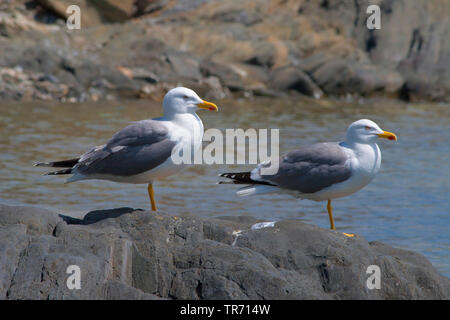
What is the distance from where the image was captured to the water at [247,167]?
10.2 metres

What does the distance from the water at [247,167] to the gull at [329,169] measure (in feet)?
Answer: 5.14

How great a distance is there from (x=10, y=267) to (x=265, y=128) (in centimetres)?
1421

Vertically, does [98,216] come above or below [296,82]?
below

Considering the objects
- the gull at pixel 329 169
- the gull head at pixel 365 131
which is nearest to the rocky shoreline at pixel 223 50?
the gull at pixel 329 169

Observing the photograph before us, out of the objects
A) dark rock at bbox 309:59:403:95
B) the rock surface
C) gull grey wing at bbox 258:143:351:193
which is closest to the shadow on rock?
the rock surface

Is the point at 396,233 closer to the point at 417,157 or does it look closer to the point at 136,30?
the point at 417,157

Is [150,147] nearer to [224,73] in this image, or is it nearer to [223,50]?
[224,73]

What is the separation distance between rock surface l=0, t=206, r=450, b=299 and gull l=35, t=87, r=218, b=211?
582 mm

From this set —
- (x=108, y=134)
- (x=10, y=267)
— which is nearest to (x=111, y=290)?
(x=10, y=267)

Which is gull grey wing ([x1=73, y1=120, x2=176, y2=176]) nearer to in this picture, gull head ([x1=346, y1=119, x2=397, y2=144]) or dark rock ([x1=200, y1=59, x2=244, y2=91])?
gull head ([x1=346, y1=119, x2=397, y2=144])

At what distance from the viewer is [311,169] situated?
7387mm

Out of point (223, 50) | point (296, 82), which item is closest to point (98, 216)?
Result: point (296, 82)

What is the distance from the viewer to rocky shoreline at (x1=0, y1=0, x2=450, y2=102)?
2581 centimetres

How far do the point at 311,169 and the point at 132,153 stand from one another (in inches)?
68.4
